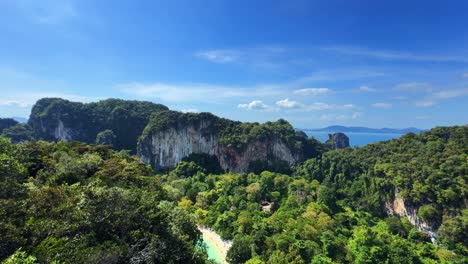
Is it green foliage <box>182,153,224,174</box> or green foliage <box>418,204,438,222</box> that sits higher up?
green foliage <box>182,153,224,174</box>

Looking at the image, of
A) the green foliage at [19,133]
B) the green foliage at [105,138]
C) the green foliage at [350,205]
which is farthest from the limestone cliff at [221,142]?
the green foliage at [19,133]

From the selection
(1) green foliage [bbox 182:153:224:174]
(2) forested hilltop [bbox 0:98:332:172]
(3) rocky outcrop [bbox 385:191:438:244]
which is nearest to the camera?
(3) rocky outcrop [bbox 385:191:438:244]

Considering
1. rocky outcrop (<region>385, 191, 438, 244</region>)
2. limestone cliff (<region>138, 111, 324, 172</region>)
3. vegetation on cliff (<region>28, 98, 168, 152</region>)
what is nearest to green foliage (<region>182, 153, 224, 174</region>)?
limestone cliff (<region>138, 111, 324, 172</region>)

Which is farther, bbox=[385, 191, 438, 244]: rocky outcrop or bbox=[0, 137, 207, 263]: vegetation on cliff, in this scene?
bbox=[385, 191, 438, 244]: rocky outcrop

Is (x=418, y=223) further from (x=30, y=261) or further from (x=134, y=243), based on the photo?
(x=30, y=261)

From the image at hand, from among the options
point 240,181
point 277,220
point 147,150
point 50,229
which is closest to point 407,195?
point 277,220

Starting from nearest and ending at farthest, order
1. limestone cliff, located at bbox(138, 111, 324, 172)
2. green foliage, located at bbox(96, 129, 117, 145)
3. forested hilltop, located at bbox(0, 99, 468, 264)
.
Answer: forested hilltop, located at bbox(0, 99, 468, 264)
limestone cliff, located at bbox(138, 111, 324, 172)
green foliage, located at bbox(96, 129, 117, 145)

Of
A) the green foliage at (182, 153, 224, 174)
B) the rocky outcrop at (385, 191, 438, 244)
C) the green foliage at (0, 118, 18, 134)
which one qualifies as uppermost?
the green foliage at (0, 118, 18, 134)

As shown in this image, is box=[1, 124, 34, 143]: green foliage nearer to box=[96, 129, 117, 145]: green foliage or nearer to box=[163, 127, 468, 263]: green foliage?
box=[96, 129, 117, 145]: green foliage
